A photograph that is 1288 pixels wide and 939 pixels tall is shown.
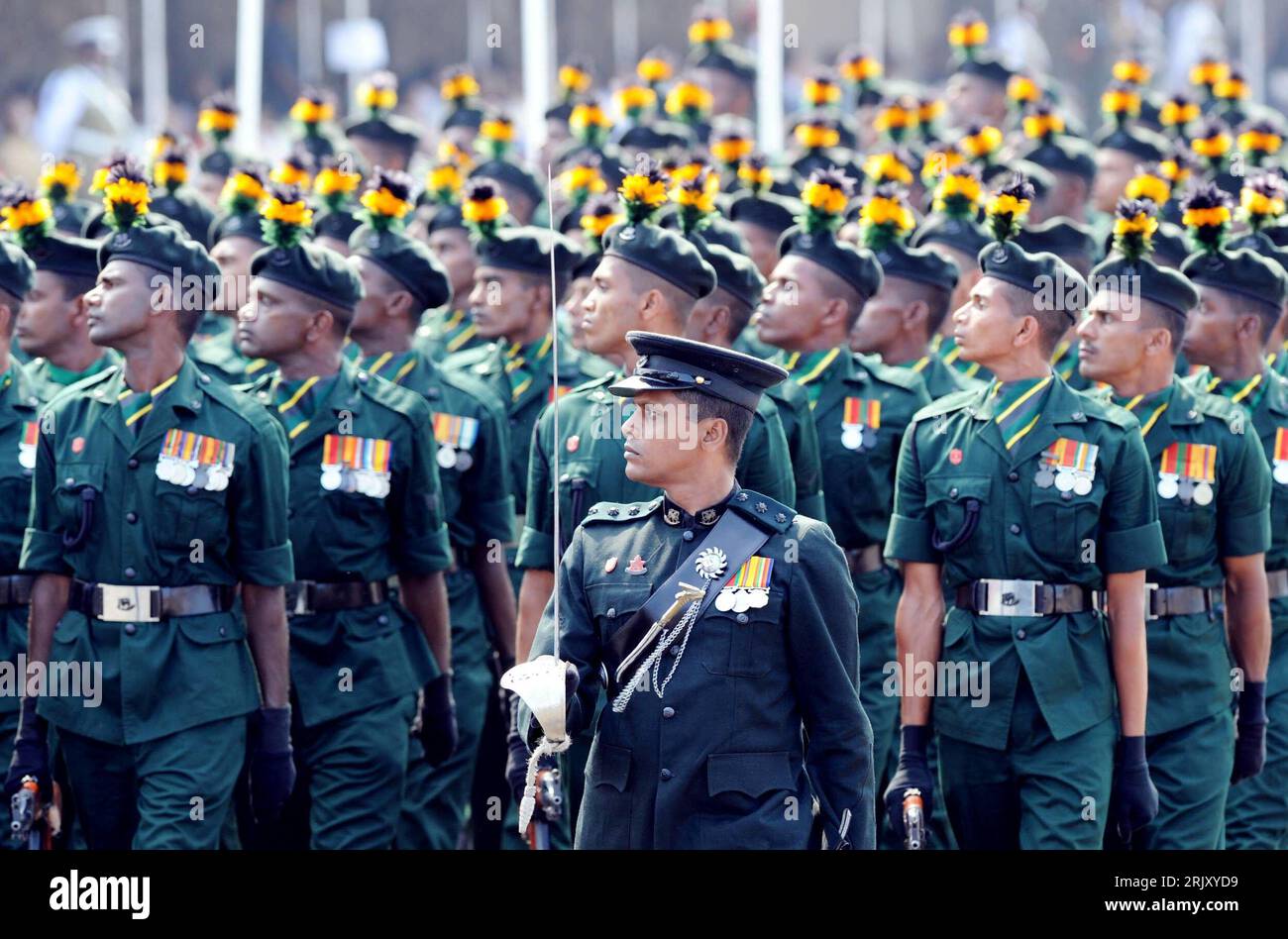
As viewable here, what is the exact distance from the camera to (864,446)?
8797 mm

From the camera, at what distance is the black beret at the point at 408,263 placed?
912 centimetres

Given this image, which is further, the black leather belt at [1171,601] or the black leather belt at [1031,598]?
the black leather belt at [1171,601]

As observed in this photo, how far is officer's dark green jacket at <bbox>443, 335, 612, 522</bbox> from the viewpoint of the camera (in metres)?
9.44

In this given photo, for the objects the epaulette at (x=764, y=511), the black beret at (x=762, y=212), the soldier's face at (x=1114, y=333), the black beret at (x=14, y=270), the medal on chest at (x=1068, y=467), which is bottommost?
the epaulette at (x=764, y=511)

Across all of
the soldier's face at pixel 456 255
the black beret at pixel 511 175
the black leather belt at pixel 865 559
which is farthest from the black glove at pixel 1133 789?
the black beret at pixel 511 175

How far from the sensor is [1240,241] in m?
9.21

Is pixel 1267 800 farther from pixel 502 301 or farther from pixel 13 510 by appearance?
pixel 13 510

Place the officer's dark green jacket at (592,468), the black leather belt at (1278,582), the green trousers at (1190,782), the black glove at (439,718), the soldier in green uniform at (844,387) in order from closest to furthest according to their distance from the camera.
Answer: the officer's dark green jacket at (592,468), the green trousers at (1190,782), the black glove at (439,718), the black leather belt at (1278,582), the soldier in green uniform at (844,387)

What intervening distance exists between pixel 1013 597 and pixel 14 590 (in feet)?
10.3

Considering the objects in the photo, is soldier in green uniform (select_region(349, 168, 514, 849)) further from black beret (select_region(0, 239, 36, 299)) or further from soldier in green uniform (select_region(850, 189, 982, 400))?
soldier in green uniform (select_region(850, 189, 982, 400))

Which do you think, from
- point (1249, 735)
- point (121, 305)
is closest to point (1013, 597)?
point (1249, 735)

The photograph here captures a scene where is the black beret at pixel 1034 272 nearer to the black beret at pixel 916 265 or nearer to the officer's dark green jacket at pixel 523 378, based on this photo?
the black beret at pixel 916 265

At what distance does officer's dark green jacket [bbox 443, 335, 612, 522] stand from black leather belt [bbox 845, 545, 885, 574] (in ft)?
4.33
